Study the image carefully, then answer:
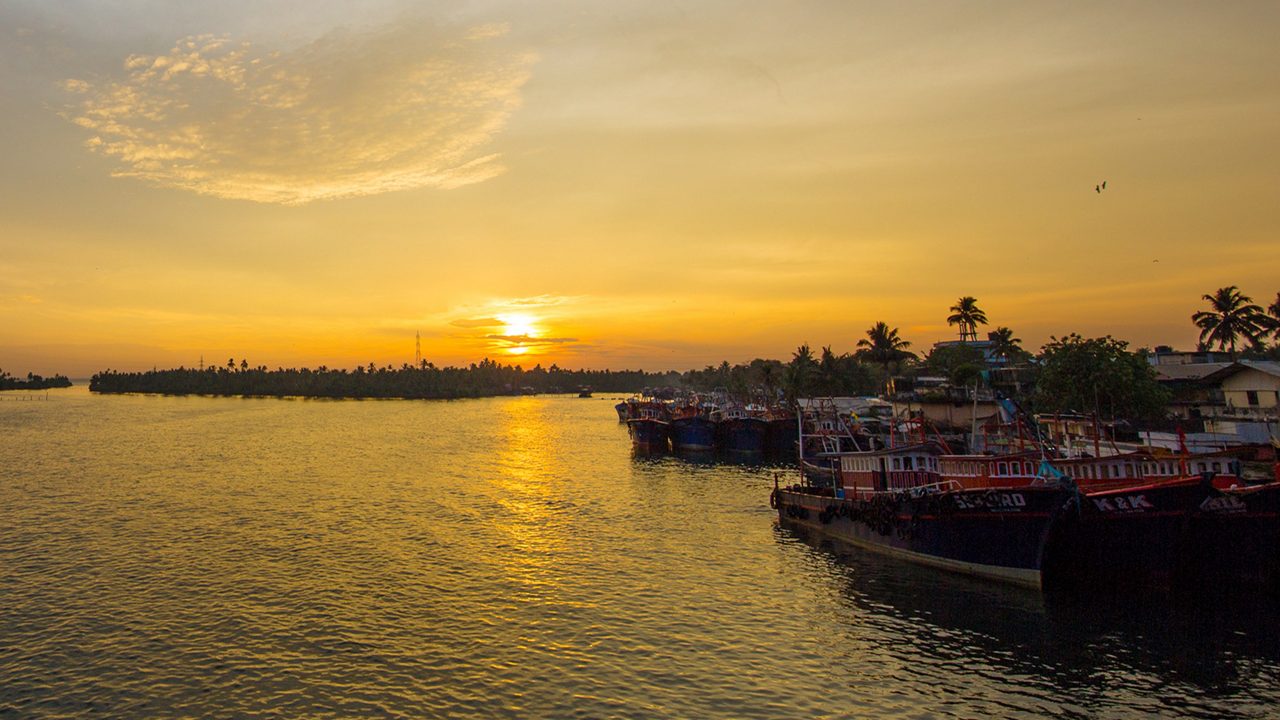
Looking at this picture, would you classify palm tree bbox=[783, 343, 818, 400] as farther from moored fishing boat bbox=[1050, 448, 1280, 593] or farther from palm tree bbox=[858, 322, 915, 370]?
moored fishing boat bbox=[1050, 448, 1280, 593]

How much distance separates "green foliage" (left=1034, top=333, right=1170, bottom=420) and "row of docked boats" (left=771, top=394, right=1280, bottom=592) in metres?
31.1

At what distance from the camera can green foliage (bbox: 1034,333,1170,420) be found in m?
64.1

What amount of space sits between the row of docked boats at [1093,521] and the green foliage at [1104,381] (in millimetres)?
31059

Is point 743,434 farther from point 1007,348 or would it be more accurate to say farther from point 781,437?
point 1007,348

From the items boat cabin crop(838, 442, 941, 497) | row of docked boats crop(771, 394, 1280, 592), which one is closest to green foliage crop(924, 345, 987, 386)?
boat cabin crop(838, 442, 941, 497)

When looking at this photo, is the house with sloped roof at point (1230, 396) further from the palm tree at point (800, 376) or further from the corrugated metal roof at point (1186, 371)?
the palm tree at point (800, 376)

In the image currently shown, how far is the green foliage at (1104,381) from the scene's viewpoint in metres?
64.1

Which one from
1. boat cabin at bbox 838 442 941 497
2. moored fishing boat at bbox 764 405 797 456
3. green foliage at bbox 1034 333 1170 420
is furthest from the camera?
moored fishing boat at bbox 764 405 797 456

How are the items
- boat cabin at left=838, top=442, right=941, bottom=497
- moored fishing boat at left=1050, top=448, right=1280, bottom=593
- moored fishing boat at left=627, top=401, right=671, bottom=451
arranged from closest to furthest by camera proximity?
moored fishing boat at left=1050, top=448, right=1280, bottom=593, boat cabin at left=838, top=442, right=941, bottom=497, moored fishing boat at left=627, top=401, right=671, bottom=451

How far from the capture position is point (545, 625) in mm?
29297

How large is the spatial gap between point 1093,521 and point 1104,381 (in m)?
38.9

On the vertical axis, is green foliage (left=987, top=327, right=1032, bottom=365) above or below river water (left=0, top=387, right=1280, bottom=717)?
above

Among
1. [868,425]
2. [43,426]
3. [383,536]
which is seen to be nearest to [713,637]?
[383,536]

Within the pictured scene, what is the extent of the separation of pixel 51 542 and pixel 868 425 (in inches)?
3407
